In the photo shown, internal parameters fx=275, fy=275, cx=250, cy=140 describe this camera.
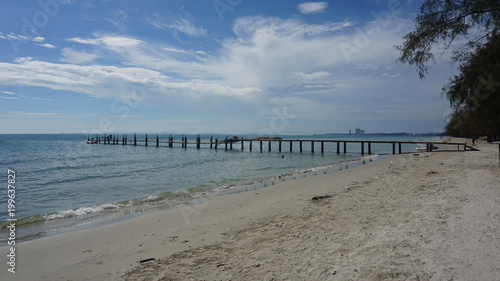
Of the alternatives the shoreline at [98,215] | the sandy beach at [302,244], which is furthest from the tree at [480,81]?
the shoreline at [98,215]

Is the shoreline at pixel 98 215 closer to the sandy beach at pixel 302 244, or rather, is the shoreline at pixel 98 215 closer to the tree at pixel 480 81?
the sandy beach at pixel 302 244

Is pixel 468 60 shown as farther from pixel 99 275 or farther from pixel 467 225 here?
pixel 99 275

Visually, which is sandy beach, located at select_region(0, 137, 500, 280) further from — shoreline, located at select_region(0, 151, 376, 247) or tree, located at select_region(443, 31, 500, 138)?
tree, located at select_region(443, 31, 500, 138)

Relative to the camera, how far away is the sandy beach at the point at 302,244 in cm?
358

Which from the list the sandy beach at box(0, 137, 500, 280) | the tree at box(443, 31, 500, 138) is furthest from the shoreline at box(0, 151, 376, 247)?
the tree at box(443, 31, 500, 138)

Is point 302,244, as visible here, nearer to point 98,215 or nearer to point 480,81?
point 98,215

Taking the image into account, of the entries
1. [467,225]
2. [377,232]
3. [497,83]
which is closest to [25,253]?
[377,232]

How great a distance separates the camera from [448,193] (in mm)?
7582

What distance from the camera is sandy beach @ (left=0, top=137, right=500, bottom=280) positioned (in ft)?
11.7

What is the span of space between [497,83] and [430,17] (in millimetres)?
4278

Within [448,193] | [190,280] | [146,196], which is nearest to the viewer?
[190,280]

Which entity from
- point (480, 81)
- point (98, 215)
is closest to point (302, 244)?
point (98, 215)

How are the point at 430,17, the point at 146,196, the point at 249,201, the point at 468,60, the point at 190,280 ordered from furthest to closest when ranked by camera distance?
the point at 146,196 → the point at 249,201 → the point at 468,60 → the point at 430,17 → the point at 190,280

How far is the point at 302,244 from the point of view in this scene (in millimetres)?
4711
